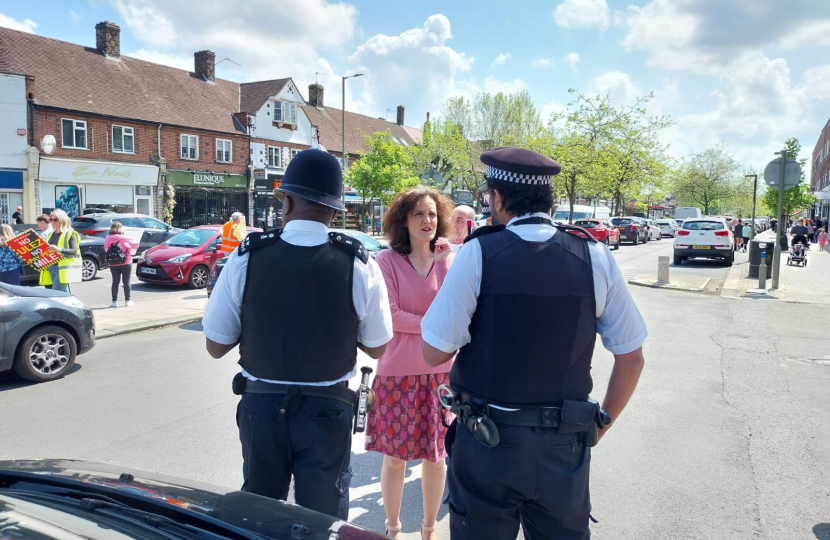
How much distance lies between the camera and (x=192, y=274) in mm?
14578

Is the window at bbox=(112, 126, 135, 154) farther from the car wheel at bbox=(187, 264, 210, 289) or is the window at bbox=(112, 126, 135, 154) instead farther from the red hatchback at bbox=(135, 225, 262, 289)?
the car wheel at bbox=(187, 264, 210, 289)

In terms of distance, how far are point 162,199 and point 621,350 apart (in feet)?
111

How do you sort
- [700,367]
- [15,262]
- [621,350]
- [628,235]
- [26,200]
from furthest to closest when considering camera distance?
[628,235] → [26,200] → [15,262] → [700,367] → [621,350]

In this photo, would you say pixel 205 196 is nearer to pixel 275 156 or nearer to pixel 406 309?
pixel 275 156

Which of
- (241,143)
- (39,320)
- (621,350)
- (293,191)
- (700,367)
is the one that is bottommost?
(700,367)

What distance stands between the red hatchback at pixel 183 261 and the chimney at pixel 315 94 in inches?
1376

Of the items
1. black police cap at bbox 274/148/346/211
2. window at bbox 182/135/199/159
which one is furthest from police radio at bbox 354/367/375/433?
window at bbox 182/135/199/159

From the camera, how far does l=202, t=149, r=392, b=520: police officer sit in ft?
7.95

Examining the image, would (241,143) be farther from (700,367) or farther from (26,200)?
(700,367)

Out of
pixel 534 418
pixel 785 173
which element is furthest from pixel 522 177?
pixel 785 173

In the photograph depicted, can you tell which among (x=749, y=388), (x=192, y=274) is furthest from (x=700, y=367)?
(x=192, y=274)

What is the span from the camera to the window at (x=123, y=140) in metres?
30.6

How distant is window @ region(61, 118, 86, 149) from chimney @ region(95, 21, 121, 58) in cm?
608

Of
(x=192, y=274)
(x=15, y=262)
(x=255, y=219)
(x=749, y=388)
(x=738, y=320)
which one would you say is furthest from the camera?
(x=255, y=219)
